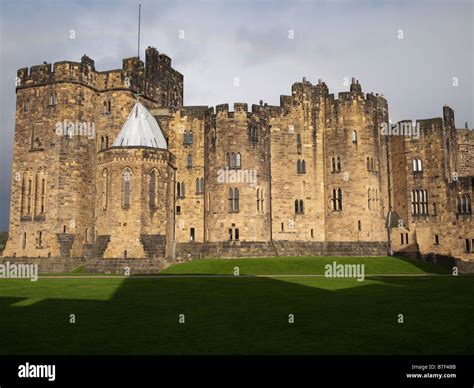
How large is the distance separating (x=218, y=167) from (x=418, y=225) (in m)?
21.6

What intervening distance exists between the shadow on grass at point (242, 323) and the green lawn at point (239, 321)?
25 millimetres

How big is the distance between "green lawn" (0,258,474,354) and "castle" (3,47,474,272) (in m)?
23.7

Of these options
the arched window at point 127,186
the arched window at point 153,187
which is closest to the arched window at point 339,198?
the arched window at point 153,187

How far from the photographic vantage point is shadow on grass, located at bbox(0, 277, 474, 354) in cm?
1229

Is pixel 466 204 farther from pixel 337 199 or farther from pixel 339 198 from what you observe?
pixel 337 199

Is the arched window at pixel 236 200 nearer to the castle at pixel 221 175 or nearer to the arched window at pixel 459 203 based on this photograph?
the castle at pixel 221 175

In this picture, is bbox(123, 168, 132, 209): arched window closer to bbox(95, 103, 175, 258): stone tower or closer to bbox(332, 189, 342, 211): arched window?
bbox(95, 103, 175, 258): stone tower

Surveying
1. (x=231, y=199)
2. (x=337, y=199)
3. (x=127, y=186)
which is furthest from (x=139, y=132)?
(x=337, y=199)

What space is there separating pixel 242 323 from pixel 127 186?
35.3 m

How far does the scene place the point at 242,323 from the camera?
51.6ft

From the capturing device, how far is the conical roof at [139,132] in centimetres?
5062

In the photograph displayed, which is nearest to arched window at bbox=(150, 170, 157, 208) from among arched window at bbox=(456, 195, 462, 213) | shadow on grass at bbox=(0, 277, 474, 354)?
shadow on grass at bbox=(0, 277, 474, 354)

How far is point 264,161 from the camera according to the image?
5462cm
